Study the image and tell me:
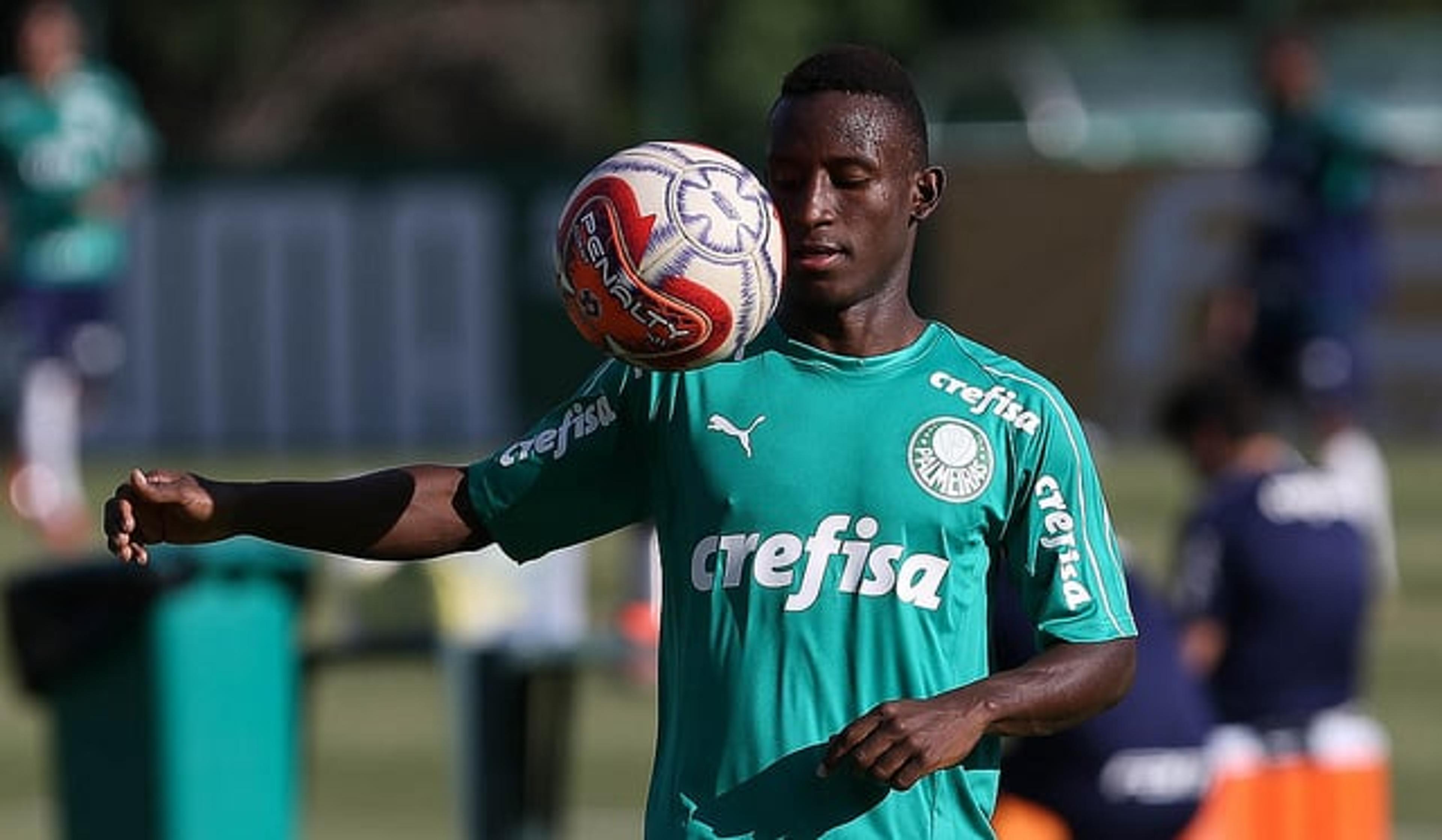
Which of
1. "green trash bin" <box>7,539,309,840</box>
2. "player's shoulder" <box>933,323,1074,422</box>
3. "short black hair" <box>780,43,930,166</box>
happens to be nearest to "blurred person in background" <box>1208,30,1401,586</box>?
"green trash bin" <box>7,539,309,840</box>

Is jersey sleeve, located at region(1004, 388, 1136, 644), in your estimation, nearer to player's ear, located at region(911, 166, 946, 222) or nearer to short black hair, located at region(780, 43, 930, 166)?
player's ear, located at region(911, 166, 946, 222)

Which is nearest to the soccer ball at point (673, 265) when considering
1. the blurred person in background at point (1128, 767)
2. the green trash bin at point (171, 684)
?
the blurred person in background at point (1128, 767)

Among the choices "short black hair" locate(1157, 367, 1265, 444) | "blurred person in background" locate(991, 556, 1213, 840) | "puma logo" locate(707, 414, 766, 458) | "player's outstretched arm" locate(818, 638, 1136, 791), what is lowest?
"blurred person in background" locate(991, 556, 1213, 840)

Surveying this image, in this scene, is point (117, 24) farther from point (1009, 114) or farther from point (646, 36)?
point (646, 36)

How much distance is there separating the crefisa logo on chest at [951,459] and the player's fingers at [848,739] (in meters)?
0.32

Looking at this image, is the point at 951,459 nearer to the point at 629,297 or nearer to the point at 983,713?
the point at 983,713

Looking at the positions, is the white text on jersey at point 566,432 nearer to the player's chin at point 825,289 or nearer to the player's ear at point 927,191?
the player's chin at point 825,289

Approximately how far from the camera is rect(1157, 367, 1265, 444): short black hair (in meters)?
8.83

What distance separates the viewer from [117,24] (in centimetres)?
4362

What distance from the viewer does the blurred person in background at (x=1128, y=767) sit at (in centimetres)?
741

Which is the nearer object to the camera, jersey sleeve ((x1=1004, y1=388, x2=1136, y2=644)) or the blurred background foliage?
jersey sleeve ((x1=1004, y1=388, x2=1136, y2=644))

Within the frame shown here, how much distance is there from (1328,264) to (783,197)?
1236cm

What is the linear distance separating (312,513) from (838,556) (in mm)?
728

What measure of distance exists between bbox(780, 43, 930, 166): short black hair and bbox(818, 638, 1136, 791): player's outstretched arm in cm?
70
